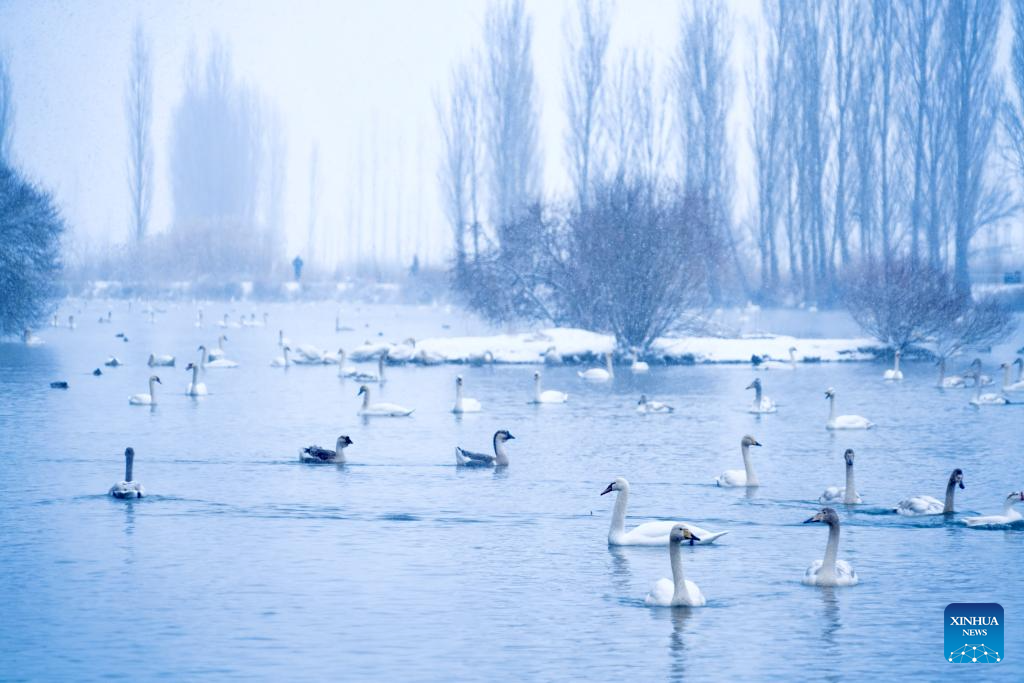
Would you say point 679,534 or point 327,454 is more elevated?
point 679,534

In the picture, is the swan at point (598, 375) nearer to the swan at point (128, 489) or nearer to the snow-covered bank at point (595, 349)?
the snow-covered bank at point (595, 349)

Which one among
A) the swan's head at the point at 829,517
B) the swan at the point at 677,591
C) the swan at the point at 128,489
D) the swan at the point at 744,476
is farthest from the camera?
the swan at the point at 744,476

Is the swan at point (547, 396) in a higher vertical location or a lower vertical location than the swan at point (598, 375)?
lower

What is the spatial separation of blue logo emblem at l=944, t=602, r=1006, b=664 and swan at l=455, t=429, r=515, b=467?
855 cm

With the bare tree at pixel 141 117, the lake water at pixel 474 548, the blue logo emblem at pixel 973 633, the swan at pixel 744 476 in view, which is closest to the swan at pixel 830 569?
the lake water at pixel 474 548

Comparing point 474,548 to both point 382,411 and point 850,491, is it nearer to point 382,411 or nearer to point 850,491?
point 850,491

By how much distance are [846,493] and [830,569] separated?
4132mm

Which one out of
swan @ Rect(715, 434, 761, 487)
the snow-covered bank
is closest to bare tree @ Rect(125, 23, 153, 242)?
the snow-covered bank

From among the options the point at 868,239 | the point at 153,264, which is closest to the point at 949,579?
the point at 868,239

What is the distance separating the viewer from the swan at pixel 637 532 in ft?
46.0

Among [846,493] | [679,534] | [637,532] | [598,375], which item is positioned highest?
[598,375]

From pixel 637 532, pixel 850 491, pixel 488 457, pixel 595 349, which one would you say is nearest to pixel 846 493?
pixel 850 491

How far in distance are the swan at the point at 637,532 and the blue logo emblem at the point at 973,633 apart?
109 inches

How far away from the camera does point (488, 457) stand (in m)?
19.8
